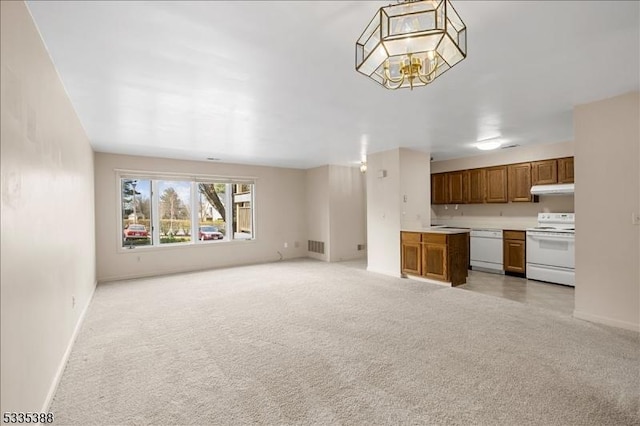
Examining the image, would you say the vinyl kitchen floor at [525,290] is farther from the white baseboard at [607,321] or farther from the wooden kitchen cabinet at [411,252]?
the wooden kitchen cabinet at [411,252]

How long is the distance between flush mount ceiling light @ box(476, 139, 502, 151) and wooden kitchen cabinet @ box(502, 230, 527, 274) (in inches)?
63.5

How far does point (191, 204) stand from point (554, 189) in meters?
6.85

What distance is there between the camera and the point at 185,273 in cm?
621

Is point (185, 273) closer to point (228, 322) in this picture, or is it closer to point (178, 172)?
point (178, 172)

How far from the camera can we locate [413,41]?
147 centimetres

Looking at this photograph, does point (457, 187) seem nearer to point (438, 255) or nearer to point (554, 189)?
point (554, 189)

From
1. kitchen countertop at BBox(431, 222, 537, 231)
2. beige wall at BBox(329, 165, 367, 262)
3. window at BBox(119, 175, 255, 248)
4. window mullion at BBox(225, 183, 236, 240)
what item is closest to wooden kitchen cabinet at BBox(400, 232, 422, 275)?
kitchen countertop at BBox(431, 222, 537, 231)

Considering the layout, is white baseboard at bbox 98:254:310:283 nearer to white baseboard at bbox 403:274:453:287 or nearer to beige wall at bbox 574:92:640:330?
white baseboard at bbox 403:274:453:287

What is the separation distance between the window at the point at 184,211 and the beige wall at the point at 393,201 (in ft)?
9.70

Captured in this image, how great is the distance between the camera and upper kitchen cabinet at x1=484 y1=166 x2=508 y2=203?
6132 millimetres

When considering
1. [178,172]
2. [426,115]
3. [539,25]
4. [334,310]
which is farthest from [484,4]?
[178,172]

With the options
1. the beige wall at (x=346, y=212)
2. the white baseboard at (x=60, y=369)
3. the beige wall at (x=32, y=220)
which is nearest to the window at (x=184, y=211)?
the beige wall at (x=346, y=212)

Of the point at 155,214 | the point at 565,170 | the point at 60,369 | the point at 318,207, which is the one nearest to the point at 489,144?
the point at 565,170

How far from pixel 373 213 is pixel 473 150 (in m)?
2.25
